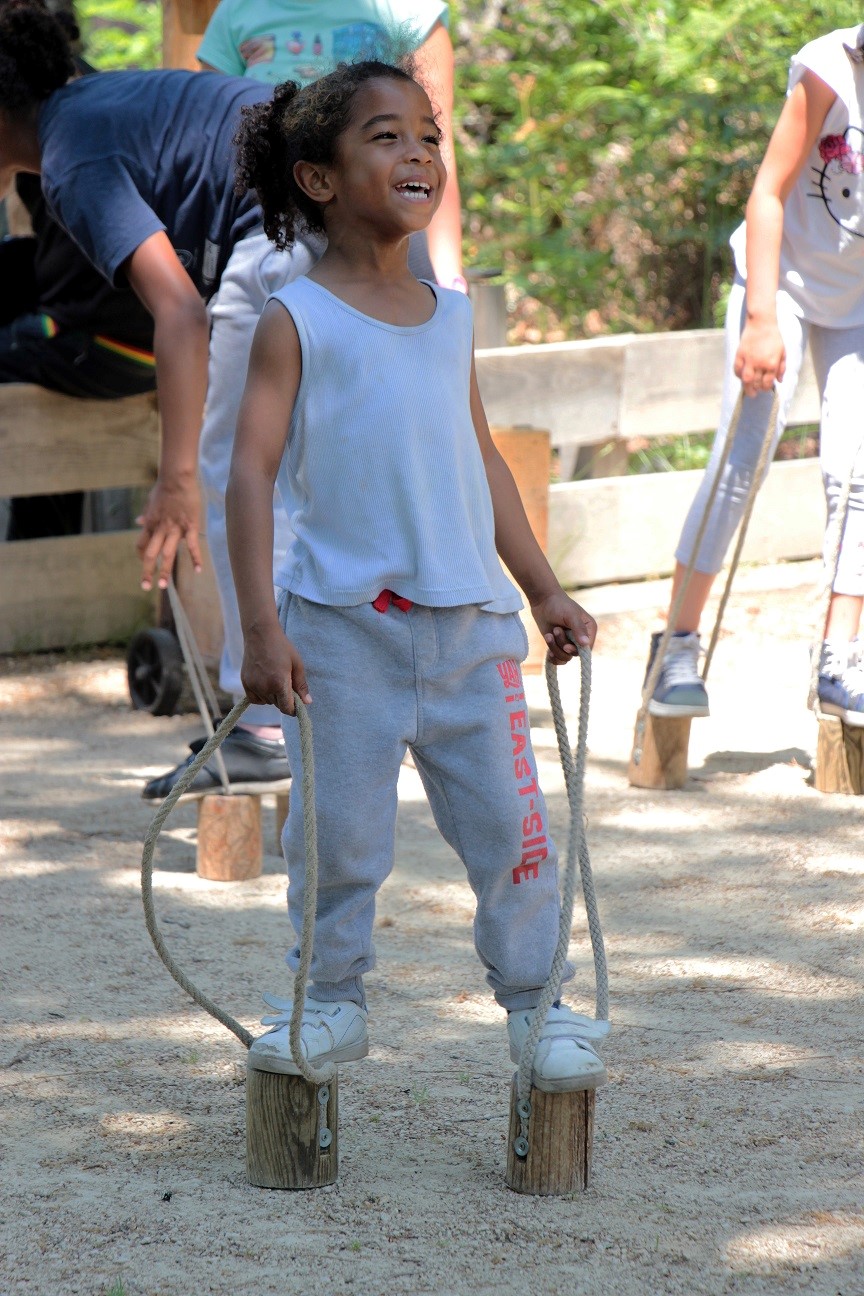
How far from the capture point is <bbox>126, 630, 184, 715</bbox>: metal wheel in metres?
4.41

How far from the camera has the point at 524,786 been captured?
2070 mm

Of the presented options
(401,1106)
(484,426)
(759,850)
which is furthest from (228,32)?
(401,1106)

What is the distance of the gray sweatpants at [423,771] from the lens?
1.99 metres

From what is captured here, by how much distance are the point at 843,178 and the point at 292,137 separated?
1.81m

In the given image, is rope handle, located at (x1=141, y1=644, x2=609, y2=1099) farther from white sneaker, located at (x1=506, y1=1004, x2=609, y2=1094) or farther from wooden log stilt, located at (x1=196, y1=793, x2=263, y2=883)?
wooden log stilt, located at (x1=196, y1=793, x2=263, y2=883)

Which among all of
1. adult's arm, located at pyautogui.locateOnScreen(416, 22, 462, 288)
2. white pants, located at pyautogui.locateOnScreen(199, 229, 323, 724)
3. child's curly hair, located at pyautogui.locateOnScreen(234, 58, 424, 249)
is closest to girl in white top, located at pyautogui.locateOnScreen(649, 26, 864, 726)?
adult's arm, located at pyautogui.locateOnScreen(416, 22, 462, 288)

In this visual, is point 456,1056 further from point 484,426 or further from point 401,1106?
point 484,426

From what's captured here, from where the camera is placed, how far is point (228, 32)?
3596 millimetres

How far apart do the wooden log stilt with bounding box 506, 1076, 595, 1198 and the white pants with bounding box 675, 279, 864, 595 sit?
6.37 ft

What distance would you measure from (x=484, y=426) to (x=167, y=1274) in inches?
47.3

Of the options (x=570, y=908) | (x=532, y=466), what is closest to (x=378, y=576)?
(x=570, y=908)

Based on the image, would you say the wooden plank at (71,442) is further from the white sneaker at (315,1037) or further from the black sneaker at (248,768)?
the white sneaker at (315,1037)

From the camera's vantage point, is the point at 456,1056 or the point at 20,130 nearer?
the point at 456,1056

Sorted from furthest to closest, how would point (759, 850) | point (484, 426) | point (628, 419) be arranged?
point (628, 419), point (759, 850), point (484, 426)
